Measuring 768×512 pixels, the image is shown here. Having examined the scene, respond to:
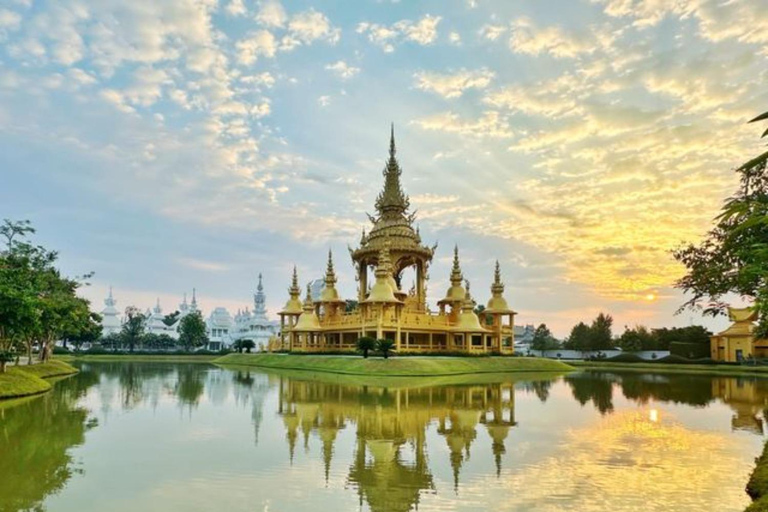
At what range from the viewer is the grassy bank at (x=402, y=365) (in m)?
38.0

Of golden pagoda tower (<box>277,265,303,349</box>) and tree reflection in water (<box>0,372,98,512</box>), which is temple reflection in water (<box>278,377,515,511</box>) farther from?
golden pagoda tower (<box>277,265,303,349</box>)

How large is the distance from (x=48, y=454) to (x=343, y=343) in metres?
40.6

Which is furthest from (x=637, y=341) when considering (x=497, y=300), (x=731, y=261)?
(x=731, y=261)

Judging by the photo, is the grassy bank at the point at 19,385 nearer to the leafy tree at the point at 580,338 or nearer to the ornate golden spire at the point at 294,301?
the ornate golden spire at the point at 294,301

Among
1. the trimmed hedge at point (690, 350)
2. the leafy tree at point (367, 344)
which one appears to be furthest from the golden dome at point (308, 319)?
the trimmed hedge at point (690, 350)

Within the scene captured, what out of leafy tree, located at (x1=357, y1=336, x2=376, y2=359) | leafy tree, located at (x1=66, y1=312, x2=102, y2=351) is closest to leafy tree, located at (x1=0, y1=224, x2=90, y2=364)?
leafy tree, located at (x1=66, y1=312, x2=102, y2=351)

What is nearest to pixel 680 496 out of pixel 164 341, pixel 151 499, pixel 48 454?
pixel 151 499

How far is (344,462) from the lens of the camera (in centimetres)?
1149

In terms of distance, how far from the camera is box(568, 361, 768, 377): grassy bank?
1869 inches

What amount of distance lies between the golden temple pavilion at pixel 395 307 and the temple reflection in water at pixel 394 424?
18421 mm

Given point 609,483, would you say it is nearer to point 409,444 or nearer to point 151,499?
point 409,444

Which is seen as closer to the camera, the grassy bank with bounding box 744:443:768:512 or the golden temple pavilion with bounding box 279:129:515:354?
the grassy bank with bounding box 744:443:768:512

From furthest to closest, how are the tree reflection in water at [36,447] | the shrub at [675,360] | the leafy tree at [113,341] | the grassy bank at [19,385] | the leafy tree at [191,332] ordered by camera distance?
1. the leafy tree at [113,341]
2. the leafy tree at [191,332]
3. the shrub at [675,360]
4. the grassy bank at [19,385]
5. the tree reflection in water at [36,447]

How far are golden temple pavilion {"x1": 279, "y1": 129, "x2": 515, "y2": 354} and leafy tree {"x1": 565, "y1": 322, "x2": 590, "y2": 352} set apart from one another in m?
23.6
